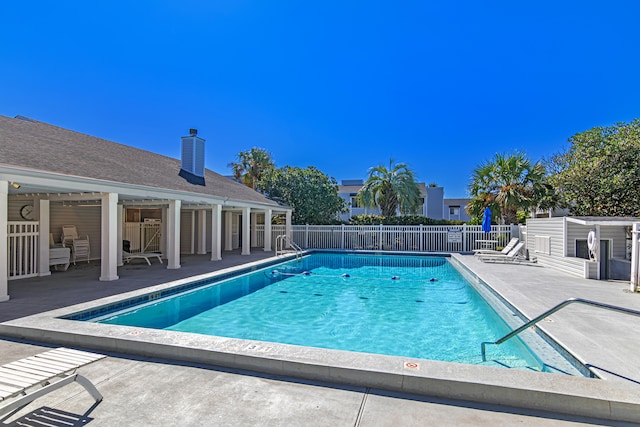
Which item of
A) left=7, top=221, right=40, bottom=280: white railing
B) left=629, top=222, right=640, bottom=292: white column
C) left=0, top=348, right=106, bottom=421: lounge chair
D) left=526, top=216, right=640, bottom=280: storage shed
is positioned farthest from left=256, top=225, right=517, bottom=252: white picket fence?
left=0, top=348, right=106, bottom=421: lounge chair

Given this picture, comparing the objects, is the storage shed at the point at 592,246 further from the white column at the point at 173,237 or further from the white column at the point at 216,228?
the white column at the point at 173,237

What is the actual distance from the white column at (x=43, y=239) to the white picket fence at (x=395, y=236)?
498 inches

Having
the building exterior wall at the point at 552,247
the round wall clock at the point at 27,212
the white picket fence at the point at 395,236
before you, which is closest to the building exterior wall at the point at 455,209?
the white picket fence at the point at 395,236

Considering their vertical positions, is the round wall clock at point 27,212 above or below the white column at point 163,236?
above

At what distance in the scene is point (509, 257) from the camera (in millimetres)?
13477

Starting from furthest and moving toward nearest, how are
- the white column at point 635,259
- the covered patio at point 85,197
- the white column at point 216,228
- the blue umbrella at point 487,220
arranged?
the blue umbrella at point 487,220 < the white column at point 216,228 < the white column at point 635,259 < the covered patio at point 85,197

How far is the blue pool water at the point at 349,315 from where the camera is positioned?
5.47 m

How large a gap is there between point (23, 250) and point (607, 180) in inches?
863

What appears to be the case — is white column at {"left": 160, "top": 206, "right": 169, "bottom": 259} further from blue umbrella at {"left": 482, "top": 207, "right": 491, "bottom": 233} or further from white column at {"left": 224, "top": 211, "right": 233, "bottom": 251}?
blue umbrella at {"left": 482, "top": 207, "right": 491, "bottom": 233}

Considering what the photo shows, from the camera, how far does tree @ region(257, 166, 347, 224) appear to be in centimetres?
2197

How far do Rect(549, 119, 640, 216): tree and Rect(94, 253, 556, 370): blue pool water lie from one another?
8.79m

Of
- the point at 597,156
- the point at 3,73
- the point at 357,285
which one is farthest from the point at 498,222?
the point at 3,73

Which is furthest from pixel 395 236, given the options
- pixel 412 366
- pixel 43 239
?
pixel 412 366

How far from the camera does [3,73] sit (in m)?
13.1
